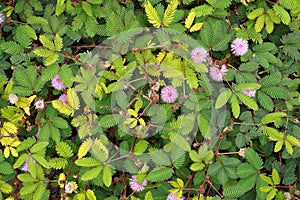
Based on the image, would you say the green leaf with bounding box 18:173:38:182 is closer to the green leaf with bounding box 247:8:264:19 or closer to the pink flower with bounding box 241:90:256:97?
the pink flower with bounding box 241:90:256:97

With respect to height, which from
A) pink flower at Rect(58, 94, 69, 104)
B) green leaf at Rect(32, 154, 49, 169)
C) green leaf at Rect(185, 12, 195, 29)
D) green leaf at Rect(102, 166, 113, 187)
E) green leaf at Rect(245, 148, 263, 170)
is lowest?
green leaf at Rect(245, 148, 263, 170)

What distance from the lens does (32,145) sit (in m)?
2.01

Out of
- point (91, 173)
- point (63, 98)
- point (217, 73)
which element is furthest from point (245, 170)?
point (63, 98)

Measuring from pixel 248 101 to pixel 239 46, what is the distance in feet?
1.07

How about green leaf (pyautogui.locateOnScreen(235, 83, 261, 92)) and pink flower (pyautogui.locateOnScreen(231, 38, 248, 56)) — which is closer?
green leaf (pyautogui.locateOnScreen(235, 83, 261, 92))

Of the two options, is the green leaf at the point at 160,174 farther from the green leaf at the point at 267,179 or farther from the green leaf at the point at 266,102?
the green leaf at the point at 266,102

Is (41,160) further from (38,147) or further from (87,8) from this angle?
(87,8)

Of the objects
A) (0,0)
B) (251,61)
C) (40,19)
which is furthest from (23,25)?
(251,61)

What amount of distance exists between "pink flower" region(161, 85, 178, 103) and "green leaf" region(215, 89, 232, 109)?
217mm

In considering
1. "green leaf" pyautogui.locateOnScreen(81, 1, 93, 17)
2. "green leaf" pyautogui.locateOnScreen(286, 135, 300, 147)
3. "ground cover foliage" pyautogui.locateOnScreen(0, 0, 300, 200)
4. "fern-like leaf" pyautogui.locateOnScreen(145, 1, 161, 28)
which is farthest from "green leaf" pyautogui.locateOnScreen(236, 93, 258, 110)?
"green leaf" pyautogui.locateOnScreen(81, 1, 93, 17)

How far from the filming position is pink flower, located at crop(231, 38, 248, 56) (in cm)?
205

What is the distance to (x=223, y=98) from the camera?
1.94m

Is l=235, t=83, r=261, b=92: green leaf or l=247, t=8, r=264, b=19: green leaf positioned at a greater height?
l=247, t=8, r=264, b=19: green leaf

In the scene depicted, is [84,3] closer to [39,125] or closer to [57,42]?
[57,42]
